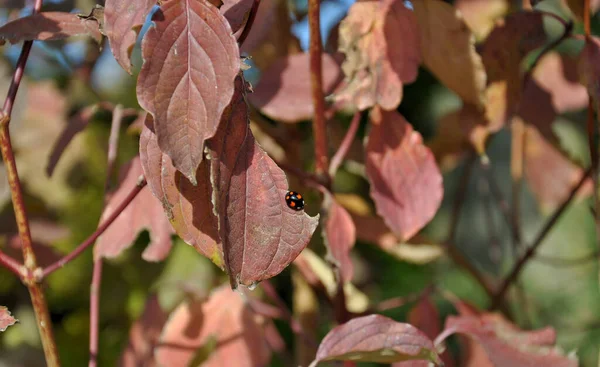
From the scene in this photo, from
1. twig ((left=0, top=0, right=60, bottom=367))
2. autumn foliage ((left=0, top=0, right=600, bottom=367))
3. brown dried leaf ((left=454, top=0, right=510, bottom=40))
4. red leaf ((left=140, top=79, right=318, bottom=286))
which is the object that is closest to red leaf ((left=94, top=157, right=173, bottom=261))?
autumn foliage ((left=0, top=0, right=600, bottom=367))

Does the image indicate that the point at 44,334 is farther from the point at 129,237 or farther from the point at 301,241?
the point at 301,241

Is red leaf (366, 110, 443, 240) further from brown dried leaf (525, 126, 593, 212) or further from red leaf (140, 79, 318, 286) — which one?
brown dried leaf (525, 126, 593, 212)

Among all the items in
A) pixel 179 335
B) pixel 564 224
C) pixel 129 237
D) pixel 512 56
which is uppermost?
pixel 512 56

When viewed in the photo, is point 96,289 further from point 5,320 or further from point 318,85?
point 318,85

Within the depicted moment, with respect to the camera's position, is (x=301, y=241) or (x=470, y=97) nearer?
(x=301, y=241)

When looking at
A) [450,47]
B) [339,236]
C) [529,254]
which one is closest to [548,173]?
[529,254]


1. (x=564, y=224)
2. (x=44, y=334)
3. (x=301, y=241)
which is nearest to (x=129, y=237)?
(x=44, y=334)

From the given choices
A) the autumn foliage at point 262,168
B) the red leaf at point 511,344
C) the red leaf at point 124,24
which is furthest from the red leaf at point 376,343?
the red leaf at point 124,24

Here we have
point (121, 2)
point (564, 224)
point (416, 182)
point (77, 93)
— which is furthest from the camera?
point (564, 224)
